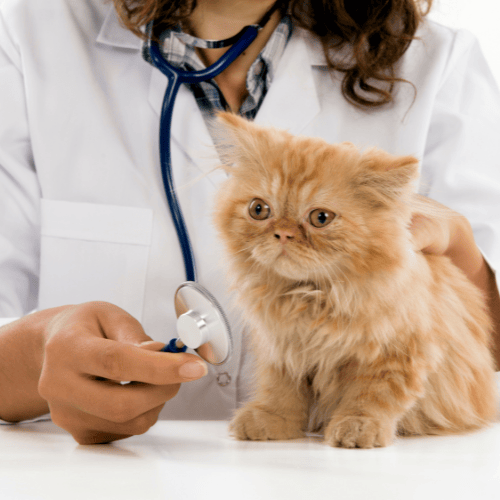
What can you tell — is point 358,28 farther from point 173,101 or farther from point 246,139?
point 246,139

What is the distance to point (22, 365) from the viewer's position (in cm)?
98

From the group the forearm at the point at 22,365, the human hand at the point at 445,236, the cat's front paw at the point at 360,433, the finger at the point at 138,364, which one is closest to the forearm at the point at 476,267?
the human hand at the point at 445,236

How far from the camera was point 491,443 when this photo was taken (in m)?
0.87

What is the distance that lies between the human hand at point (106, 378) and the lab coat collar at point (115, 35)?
844 mm

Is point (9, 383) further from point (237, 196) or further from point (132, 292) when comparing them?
point (237, 196)

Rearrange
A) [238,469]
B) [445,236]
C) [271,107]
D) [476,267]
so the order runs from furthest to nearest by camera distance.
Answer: [271,107], [476,267], [445,236], [238,469]

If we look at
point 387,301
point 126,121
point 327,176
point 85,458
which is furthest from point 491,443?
point 126,121

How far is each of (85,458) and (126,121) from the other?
91cm

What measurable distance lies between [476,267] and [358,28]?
0.73 m

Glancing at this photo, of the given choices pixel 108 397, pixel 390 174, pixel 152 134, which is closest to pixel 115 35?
pixel 152 134

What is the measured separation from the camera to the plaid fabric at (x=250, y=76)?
1339mm

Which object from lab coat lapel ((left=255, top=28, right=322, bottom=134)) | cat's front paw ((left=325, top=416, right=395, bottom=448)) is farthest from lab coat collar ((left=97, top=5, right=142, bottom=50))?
cat's front paw ((left=325, top=416, right=395, bottom=448))

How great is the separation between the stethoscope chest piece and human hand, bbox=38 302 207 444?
4 cm

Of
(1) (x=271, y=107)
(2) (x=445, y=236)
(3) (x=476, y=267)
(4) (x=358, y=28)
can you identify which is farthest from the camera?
(4) (x=358, y=28)
